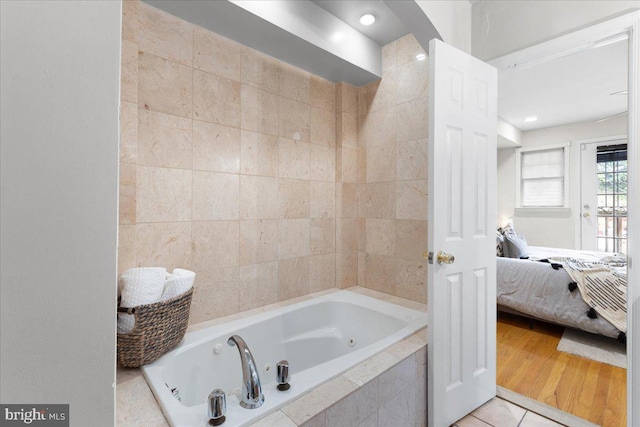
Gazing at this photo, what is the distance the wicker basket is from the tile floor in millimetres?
1598

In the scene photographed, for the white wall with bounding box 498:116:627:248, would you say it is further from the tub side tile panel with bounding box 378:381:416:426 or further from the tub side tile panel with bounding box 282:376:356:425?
the tub side tile panel with bounding box 282:376:356:425

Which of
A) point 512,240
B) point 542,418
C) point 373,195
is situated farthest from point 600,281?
point 373,195

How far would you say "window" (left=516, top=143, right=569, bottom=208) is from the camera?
4.88 m

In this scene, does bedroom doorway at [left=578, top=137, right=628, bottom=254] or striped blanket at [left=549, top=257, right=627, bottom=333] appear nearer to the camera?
striped blanket at [left=549, top=257, right=627, bottom=333]

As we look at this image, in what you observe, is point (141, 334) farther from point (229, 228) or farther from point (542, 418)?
point (542, 418)

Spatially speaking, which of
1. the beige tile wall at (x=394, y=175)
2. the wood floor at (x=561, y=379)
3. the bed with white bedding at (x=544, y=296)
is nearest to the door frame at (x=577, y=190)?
the bed with white bedding at (x=544, y=296)

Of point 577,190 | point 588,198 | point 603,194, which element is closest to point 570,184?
point 577,190

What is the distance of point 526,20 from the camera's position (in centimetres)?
168

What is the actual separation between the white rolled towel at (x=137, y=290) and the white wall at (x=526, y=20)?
227 centimetres

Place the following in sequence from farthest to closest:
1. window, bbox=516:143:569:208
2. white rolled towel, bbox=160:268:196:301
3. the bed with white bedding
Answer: window, bbox=516:143:569:208 < the bed with white bedding < white rolled towel, bbox=160:268:196:301

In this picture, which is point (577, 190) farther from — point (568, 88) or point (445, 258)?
point (445, 258)

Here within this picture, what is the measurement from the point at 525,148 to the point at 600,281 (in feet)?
11.3

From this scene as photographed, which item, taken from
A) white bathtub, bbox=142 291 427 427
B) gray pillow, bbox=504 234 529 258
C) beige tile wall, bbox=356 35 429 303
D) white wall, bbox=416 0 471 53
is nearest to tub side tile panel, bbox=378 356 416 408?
white bathtub, bbox=142 291 427 427

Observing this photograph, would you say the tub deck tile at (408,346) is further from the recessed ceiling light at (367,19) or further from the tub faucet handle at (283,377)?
the recessed ceiling light at (367,19)
